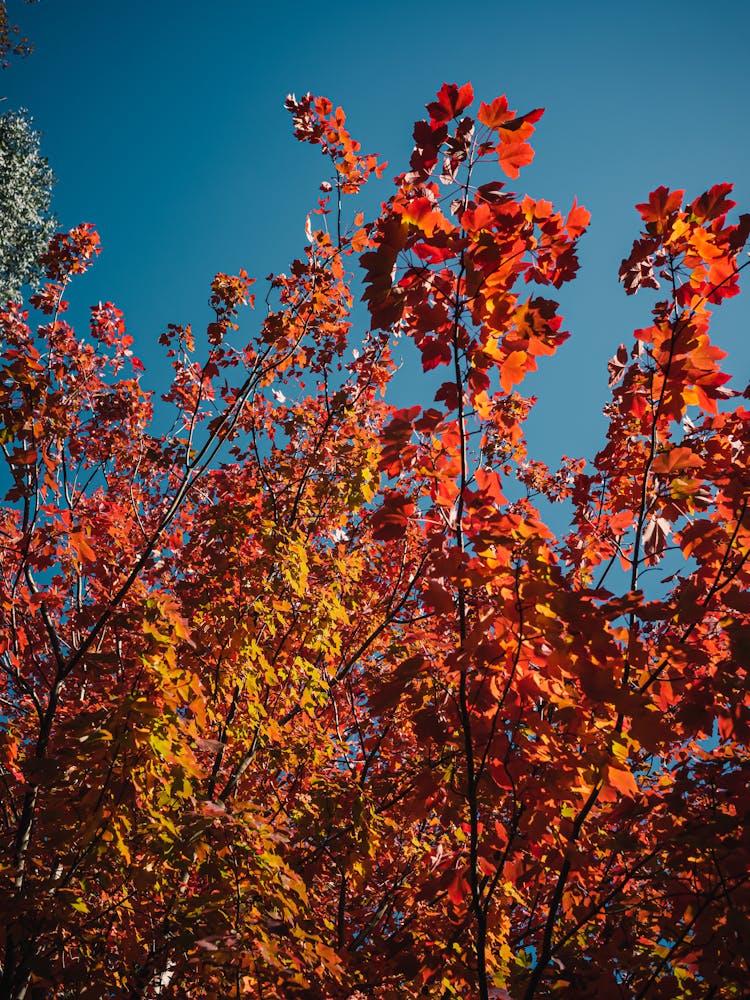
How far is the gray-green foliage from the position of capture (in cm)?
1677

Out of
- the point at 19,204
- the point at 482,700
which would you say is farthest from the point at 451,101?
the point at 19,204

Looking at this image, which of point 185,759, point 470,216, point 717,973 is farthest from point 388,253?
point 717,973

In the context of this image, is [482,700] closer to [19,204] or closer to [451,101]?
[451,101]

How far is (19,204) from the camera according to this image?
55.5ft

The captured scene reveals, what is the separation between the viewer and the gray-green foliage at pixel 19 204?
1677cm

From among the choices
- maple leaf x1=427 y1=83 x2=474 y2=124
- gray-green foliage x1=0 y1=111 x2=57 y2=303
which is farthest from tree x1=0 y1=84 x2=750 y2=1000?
gray-green foliage x1=0 y1=111 x2=57 y2=303

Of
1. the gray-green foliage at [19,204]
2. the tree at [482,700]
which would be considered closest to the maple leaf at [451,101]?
the tree at [482,700]

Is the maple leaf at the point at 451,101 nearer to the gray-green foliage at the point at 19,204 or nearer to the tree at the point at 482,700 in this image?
the tree at the point at 482,700

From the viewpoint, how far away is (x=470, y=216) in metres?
1.90

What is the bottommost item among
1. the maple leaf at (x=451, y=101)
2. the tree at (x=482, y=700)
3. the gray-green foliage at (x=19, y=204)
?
the tree at (x=482, y=700)

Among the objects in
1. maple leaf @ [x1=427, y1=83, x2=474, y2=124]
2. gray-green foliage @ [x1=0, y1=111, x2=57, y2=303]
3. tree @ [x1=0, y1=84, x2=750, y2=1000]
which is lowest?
tree @ [x1=0, y1=84, x2=750, y2=1000]

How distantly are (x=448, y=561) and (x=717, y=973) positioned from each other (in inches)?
62.5

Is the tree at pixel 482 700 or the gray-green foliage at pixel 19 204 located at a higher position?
the gray-green foliage at pixel 19 204

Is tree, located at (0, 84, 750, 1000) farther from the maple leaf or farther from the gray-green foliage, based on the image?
the gray-green foliage
